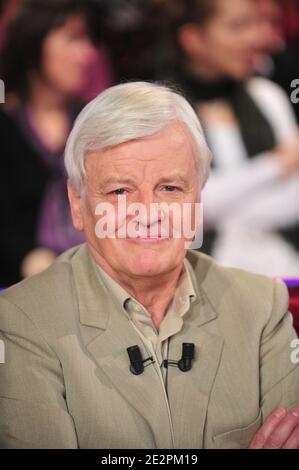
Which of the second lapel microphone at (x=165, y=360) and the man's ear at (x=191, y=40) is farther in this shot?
the man's ear at (x=191, y=40)

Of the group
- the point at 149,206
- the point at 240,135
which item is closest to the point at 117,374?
the point at 149,206

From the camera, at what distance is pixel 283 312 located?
7.43 ft

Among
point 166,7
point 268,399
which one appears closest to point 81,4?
point 166,7

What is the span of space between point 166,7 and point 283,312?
1.42 m

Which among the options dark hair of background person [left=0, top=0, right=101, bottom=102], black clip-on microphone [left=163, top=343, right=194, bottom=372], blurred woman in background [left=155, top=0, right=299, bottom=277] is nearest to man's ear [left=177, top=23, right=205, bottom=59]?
blurred woman in background [left=155, top=0, right=299, bottom=277]

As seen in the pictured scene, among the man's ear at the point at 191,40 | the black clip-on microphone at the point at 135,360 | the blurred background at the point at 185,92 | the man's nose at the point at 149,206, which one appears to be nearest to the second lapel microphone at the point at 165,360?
the black clip-on microphone at the point at 135,360

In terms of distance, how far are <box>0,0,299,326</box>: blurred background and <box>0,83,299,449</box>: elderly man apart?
66cm

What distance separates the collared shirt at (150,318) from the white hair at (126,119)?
0.35 m

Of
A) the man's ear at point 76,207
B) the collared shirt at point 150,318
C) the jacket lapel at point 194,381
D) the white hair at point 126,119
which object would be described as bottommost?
the jacket lapel at point 194,381

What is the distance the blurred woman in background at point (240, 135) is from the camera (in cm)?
300

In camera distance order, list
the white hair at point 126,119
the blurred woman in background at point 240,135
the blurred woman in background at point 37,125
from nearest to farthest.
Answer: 1. the white hair at point 126,119
2. the blurred woman in background at point 37,125
3. the blurred woman in background at point 240,135

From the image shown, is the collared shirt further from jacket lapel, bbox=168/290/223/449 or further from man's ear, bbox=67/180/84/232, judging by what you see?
man's ear, bbox=67/180/84/232

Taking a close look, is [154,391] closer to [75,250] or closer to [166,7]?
[75,250]

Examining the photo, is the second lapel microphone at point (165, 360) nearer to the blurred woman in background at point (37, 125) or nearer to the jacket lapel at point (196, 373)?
the jacket lapel at point (196, 373)
